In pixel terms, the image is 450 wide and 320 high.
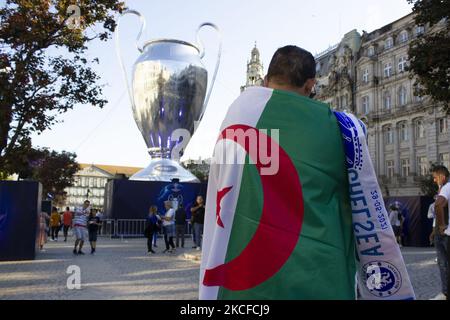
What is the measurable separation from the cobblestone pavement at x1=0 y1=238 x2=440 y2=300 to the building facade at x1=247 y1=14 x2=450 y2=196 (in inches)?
1471

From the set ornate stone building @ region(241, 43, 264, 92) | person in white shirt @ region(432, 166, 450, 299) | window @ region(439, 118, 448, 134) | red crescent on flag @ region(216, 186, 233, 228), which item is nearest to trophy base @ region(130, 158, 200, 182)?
person in white shirt @ region(432, 166, 450, 299)

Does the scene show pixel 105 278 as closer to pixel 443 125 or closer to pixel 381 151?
pixel 443 125

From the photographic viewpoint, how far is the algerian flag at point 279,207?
5.99ft

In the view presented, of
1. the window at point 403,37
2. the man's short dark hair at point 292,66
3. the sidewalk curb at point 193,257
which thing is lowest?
the sidewalk curb at point 193,257

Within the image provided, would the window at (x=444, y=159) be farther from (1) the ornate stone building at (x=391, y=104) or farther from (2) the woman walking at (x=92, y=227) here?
(2) the woman walking at (x=92, y=227)

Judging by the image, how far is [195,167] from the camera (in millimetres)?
75125

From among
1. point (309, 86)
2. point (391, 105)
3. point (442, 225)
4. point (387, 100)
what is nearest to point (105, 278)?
point (442, 225)

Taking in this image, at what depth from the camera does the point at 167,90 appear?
2562 centimetres

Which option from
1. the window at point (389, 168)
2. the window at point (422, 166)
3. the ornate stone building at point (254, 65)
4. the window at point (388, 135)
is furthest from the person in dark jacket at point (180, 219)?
the ornate stone building at point (254, 65)

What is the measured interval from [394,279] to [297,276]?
40 cm

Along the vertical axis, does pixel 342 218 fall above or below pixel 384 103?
below

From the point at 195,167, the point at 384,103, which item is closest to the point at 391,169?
the point at 384,103

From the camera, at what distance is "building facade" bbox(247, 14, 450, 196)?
158ft
